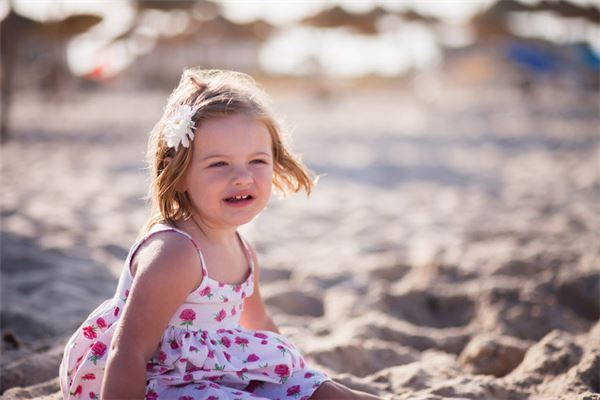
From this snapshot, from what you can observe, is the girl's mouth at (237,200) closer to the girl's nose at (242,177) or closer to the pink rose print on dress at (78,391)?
the girl's nose at (242,177)

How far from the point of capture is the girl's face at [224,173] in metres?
1.53

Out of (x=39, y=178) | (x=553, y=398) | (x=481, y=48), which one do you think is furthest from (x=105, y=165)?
(x=481, y=48)

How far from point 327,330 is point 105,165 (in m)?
4.92

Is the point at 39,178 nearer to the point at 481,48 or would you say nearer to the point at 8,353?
→ the point at 8,353

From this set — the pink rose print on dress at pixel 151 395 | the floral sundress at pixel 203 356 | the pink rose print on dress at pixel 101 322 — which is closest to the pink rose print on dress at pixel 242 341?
the floral sundress at pixel 203 356

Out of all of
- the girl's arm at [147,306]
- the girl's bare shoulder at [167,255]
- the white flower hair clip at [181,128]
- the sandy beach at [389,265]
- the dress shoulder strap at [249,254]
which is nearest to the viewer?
the girl's arm at [147,306]

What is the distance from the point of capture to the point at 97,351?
1472mm

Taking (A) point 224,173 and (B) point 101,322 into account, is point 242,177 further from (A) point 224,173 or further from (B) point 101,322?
(B) point 101,322

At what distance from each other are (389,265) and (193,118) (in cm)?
203

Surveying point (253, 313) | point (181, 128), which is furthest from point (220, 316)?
point (181, 128)

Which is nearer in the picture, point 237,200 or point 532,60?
point 237,200

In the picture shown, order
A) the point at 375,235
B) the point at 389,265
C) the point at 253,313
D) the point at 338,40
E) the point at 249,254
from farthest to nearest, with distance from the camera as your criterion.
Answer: the point at 338,40 < the point at 375,235 < the point at 389,265 < the point at 253,313 < the point at 249,254

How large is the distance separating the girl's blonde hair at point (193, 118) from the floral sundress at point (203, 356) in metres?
0.08

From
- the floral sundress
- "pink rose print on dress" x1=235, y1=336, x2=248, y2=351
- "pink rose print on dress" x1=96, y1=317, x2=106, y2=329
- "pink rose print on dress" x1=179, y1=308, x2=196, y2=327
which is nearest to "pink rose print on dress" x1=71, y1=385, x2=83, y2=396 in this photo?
the floral sundress
